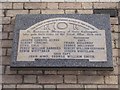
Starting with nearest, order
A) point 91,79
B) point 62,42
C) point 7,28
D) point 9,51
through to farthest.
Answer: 1. point 91,79
2. point 62,42
3. point 9,51
4. point 7,28

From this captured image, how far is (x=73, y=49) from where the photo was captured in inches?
164

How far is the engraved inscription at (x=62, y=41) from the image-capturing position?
13.6ft

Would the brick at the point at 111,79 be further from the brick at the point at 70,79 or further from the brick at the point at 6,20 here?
the brick at the point at 6,20

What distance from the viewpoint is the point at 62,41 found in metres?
4.23

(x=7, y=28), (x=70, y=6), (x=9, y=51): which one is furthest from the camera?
(x=70, y=6)

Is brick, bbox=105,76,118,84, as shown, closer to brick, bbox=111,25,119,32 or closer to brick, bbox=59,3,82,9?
brick, bbox=111,25,119,32

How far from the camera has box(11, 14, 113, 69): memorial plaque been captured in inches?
162

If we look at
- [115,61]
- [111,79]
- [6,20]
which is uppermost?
[6,20]

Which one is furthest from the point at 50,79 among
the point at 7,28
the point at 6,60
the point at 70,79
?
the point at 7,28

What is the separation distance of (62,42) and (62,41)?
12 mm

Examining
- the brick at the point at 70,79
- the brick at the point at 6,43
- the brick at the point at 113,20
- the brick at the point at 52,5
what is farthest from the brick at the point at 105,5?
the brick at the point at 6,43

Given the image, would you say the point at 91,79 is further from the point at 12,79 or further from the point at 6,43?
the point at 6,43

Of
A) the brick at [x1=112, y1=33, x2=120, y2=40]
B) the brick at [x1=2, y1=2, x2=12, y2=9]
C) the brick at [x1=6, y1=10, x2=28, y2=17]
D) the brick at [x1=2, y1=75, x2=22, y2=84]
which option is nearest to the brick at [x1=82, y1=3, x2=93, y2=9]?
the brick at [x1=112, y1=33, x2=120, y2=40]

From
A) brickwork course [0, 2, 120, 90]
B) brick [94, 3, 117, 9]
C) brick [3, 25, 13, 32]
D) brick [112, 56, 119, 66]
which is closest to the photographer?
brickwork course [0, 2, 120, 90]
